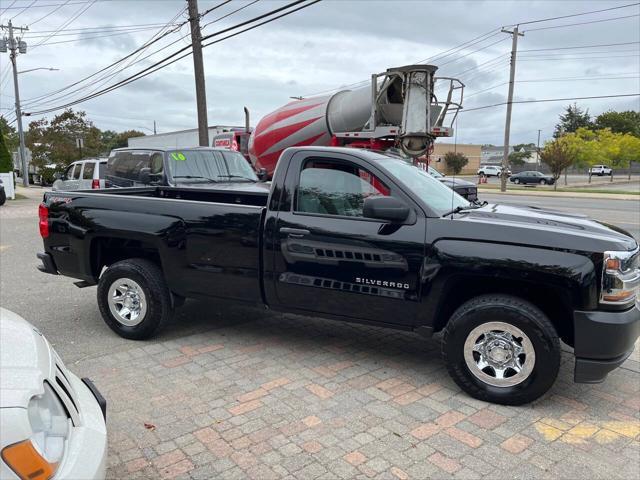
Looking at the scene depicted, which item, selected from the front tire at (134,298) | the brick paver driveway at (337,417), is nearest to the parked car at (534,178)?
the brick paver driveway at (337,417)

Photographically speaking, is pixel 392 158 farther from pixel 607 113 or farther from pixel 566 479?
pixel 607 113

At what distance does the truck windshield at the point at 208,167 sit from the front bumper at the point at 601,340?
641 cm

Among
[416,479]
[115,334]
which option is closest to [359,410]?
[416,479]

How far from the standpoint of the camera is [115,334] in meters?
5.12

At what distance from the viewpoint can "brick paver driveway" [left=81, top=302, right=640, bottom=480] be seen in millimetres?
3020

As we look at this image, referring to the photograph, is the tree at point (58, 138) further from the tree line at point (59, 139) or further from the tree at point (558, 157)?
the tree at point (558, 157)

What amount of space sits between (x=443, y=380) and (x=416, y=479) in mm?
1404

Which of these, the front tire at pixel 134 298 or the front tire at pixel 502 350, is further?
the front tire at pixel 134 298

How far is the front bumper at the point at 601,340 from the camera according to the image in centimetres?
345

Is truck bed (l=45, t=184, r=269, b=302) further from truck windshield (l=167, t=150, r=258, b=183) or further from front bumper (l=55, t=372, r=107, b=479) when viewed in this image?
truck windshield (l=167, t=150, r=258, b=183)

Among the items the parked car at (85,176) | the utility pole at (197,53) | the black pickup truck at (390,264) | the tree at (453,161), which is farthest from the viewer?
the utility pole at (197,53)

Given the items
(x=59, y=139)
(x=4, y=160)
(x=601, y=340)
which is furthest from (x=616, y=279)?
(x=59, y=139)

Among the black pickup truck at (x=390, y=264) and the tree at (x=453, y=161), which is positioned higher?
the tree at (x=453, y=161)

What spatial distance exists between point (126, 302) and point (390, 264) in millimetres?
2600
